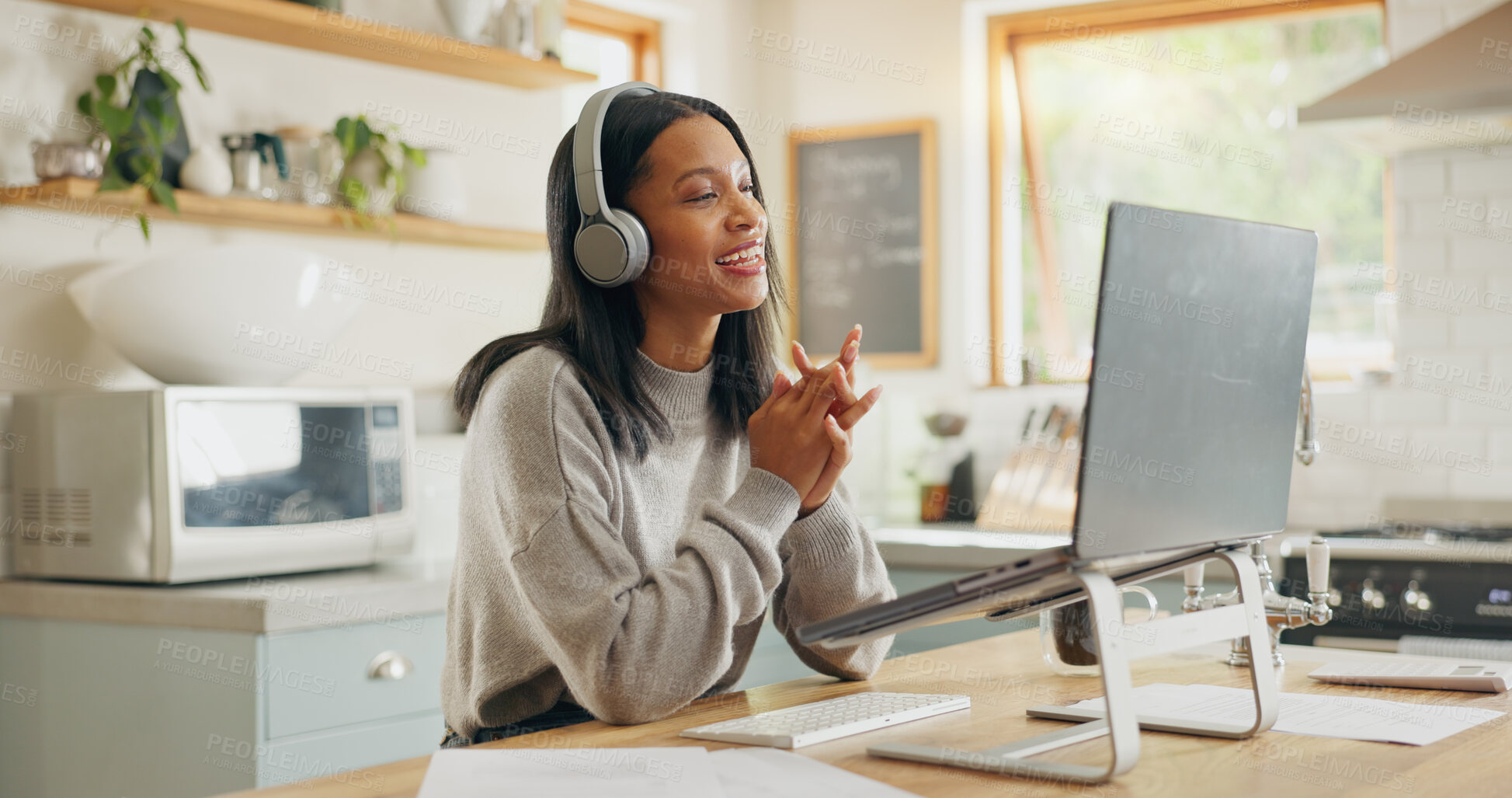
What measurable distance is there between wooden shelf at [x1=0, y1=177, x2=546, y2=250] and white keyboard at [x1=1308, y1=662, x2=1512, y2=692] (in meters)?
2.11

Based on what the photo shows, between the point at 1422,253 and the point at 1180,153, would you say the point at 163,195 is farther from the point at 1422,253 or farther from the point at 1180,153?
the point at 1422,253

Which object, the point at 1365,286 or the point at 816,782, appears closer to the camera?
the point at 816,782

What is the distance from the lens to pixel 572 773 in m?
1.09

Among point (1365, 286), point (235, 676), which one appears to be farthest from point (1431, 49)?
point (235, 676)

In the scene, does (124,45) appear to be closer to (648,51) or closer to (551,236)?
(551,236)

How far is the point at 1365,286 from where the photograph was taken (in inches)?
142

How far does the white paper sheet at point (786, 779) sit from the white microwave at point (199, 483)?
57.5 inches

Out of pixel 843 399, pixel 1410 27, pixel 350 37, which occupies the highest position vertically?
pixel 1410 27

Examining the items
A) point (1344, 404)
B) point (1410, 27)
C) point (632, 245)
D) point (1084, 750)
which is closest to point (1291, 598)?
point (1084, 750)

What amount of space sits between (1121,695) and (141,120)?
7.18 feet

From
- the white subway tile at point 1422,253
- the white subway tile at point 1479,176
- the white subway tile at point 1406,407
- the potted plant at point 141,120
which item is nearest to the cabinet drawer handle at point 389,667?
the potted plant at point 141,120

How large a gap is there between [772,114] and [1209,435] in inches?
130

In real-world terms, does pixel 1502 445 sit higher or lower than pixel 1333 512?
higher

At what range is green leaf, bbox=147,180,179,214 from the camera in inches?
99.7
